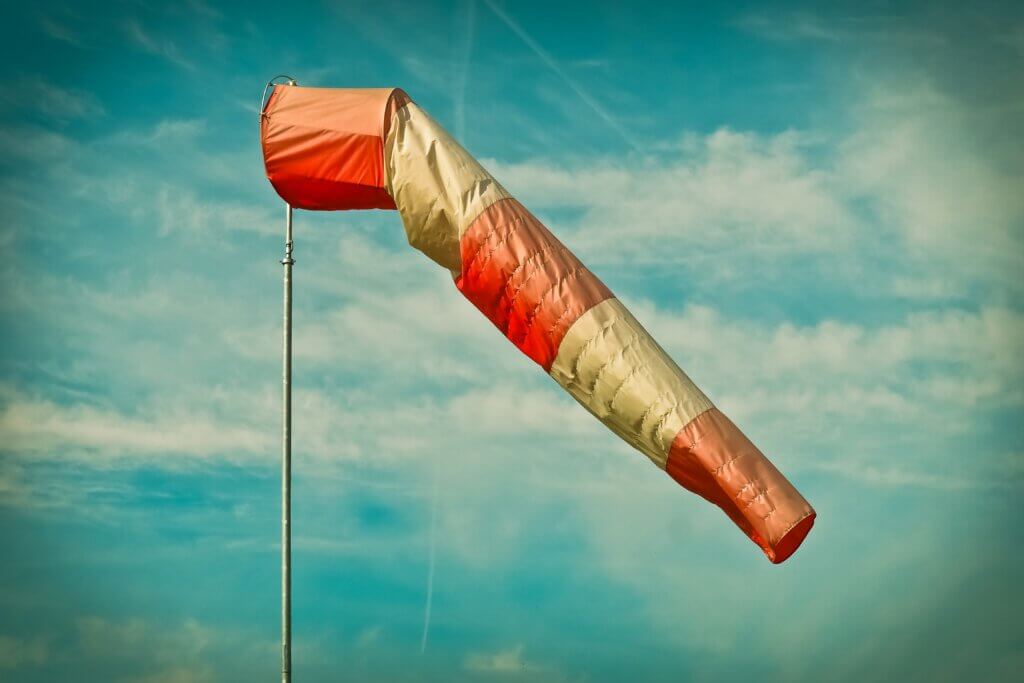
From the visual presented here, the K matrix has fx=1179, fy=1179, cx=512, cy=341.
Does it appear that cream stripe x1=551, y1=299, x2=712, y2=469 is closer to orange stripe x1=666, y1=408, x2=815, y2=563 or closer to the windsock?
the windsock

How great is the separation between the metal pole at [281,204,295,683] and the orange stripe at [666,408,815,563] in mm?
3821

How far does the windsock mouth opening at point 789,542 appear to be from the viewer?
10297mm

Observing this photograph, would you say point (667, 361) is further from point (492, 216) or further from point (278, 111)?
point (278, 111)

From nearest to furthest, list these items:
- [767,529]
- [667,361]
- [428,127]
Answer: [767,529] → [667,361] → [428,127]

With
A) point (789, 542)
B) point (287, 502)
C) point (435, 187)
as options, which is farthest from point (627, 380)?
point (287, 502)

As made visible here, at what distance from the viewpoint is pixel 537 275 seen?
1136 centimetres

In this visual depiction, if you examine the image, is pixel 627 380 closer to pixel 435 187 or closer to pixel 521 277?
pixel 521 277

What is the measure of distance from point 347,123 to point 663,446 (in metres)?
4.61

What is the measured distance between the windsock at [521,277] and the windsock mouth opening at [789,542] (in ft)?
0.04

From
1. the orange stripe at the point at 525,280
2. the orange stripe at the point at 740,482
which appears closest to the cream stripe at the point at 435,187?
the orange stripe at the point at 525,280

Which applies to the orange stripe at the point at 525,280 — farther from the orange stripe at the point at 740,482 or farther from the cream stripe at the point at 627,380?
the orange stripe at the point at 740,482

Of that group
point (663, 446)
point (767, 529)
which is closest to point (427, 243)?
point (663, 446)

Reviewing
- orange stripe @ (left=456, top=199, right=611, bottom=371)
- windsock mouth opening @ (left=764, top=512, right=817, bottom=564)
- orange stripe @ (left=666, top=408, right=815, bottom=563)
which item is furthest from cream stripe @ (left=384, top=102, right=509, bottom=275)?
windsock mouth opening @ (left=764, top=512, right=817, bottom=564)

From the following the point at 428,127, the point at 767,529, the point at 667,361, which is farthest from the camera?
the point at 428,127
